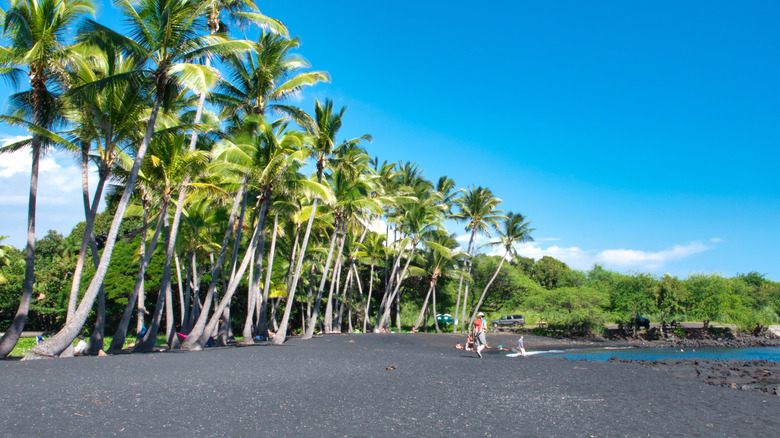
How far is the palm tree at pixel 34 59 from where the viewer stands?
11547mm

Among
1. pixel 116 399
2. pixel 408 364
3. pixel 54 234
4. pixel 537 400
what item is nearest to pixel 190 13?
pixel 116 399

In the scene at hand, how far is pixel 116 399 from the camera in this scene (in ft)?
22.8

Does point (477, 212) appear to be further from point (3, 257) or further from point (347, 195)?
point (3, 257)

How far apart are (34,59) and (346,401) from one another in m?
11.7

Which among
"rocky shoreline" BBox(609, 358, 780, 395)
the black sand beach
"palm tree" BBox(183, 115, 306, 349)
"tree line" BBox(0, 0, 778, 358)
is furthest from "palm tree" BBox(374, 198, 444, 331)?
the black sand beach

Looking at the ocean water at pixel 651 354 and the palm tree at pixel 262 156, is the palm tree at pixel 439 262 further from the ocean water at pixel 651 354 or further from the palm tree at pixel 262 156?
the palm tree at pixel 262 156

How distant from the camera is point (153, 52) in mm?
12680

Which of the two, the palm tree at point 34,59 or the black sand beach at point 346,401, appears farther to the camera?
the palm tree at point 34,59

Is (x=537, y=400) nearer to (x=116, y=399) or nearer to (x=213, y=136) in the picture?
(x=116, y=399)

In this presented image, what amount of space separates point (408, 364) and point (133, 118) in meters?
10.5

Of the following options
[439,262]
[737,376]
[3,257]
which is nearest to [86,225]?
[737,376]

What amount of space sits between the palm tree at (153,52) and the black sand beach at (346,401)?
4.67ft

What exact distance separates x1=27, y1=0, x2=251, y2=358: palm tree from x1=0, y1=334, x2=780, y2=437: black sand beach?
1422mm

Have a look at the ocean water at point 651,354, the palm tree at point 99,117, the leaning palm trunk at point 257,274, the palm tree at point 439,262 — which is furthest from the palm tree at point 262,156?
the palm tree at point 439,262
